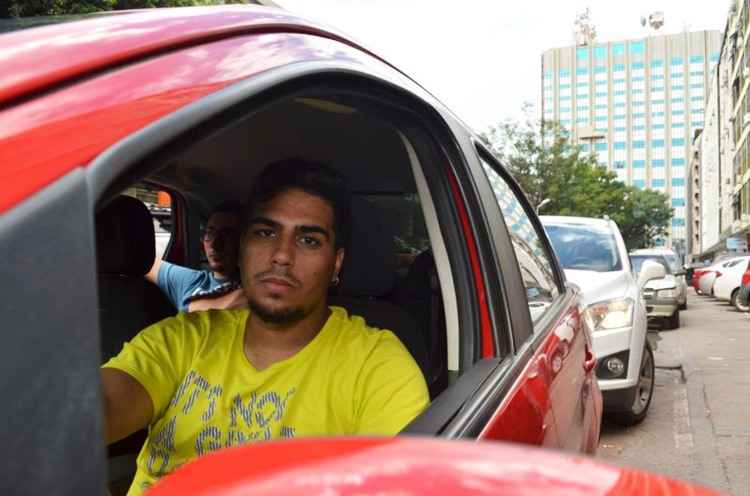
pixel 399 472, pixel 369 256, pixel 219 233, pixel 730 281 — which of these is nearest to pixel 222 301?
pixel 219 233

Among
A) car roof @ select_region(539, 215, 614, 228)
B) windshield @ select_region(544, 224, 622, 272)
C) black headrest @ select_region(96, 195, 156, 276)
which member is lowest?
windshield @ select_region(544, 224, 622, 272)

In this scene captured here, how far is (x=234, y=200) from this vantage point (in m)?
3.71

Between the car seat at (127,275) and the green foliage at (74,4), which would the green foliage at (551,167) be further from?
the car seat at (127,275)

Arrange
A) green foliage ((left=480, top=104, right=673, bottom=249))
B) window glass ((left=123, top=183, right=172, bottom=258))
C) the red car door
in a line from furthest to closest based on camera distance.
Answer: green foliage ((left=480, top=104, right=673, bottom=249))
window glass ((left=123, top=183, right=172, bottom=258))
the red car door

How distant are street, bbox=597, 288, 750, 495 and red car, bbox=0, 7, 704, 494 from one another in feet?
4.14

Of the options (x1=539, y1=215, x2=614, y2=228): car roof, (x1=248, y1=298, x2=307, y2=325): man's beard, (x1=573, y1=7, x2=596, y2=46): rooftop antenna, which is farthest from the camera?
(x1=573, y1=7, x2=596, y2=46): rooftop antenna

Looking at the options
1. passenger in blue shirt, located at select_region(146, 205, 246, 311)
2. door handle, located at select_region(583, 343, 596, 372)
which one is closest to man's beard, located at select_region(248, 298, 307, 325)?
passenger in blue shirt, located at select_region(146, 205, 246, 311)

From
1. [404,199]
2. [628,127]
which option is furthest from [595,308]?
[628,127]

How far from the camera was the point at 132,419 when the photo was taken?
201 cm

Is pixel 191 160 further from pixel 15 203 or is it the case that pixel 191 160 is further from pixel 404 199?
pixel 15 203

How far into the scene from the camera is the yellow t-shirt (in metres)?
1.95

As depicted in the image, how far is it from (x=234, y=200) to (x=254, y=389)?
180 centimetres

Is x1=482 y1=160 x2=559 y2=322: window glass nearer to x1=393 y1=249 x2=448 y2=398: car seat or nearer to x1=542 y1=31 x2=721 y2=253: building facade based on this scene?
x1=393 y1=249 x2=448 y2=398: car seat

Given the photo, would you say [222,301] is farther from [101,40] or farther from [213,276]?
[101,40]
